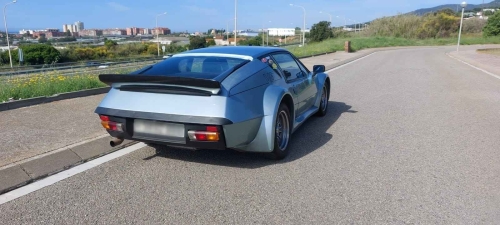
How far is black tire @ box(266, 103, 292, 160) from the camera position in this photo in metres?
4.58

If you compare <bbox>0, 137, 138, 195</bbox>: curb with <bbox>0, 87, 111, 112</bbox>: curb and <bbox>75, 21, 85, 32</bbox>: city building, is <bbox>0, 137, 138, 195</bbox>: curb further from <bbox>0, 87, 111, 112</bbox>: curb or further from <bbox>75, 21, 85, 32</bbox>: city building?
<bbox>75, 21, 85, 32</bbox>: city building

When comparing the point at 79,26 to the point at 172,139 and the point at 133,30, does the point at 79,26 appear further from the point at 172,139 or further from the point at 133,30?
the point at 172,139

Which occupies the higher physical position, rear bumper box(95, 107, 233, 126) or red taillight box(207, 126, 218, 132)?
rear bumper box(95, 107, 233, 126)

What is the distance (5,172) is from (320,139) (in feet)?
12.8

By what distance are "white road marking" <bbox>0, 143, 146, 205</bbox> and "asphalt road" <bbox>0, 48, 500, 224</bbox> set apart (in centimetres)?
11

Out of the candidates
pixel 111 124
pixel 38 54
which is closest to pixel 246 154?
pixel 111 124

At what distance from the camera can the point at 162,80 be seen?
13.0ft

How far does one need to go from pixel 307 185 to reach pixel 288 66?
2.23 meters

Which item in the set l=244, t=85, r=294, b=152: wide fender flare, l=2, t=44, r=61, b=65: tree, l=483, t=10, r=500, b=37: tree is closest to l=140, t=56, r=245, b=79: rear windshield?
l=244, t=85, r=294, b=152: wide fender flare

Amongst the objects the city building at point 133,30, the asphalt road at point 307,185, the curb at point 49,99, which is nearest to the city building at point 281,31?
the city building at point 133,30

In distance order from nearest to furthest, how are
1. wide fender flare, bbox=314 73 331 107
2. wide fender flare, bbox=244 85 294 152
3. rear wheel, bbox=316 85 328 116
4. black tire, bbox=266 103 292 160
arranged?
wide fender flare, bbox=244 85 294 152
black tire, bbox=266 103 292 160
wide fender flare, bbox=314 73 331 107
rear wheel, bbox=316 85 328 116

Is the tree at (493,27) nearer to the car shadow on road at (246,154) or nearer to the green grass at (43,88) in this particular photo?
the green grass at (43,88)

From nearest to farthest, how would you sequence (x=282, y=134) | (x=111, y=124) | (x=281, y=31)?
(x=111, y=124) < (x=282, y=134) < (x=281, y=31)

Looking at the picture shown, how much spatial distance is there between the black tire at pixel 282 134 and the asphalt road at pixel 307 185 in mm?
100
